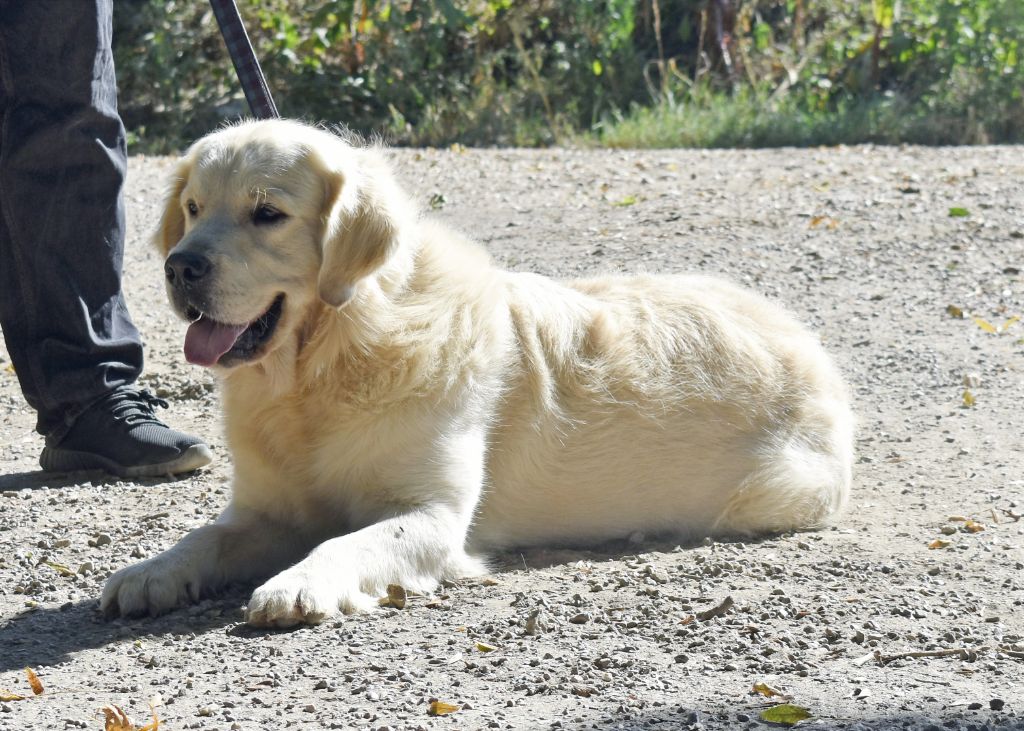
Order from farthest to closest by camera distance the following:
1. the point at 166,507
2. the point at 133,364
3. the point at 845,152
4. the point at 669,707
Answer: the point at 845,152, the point at 133,364, the point at 166,507, the point at 669,707

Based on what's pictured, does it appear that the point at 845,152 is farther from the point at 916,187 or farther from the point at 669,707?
the point at 669,707

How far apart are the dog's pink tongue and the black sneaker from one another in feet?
4.03

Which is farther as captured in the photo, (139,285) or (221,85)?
(221,85)

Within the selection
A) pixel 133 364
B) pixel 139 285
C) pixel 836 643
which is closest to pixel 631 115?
pixel 139 285

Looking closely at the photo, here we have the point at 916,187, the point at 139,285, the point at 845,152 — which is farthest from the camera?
the point at 845,152

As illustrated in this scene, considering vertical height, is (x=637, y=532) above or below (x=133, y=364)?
below

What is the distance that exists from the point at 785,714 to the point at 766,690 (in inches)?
5.4

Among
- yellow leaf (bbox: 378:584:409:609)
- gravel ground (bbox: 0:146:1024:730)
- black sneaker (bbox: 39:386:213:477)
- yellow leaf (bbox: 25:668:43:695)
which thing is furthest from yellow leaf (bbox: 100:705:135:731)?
black sneaker (bbox: 39:386:213:477)

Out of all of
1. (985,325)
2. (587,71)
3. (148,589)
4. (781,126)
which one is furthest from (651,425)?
(587,71)

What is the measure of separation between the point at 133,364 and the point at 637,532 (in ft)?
6.97

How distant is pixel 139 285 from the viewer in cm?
716

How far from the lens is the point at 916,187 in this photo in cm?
853

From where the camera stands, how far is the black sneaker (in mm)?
4720

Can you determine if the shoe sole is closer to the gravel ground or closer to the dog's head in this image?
the gravel ground
